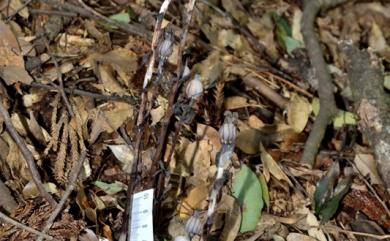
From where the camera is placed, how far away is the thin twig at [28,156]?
1.99 meters

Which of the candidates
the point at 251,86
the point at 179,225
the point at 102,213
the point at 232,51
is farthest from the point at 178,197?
the point at 232,51

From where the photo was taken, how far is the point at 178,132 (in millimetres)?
2051

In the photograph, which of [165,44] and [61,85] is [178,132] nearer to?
[165,44]

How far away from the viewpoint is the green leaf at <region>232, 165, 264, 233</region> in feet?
7.14

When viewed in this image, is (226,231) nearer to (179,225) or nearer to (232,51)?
(179,225)

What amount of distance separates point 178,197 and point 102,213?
272 mm

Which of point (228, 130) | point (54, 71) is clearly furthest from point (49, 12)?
point (228, 130)

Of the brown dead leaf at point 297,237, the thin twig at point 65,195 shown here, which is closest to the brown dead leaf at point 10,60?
the thin twig at point 65,195

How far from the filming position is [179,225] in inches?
83.2

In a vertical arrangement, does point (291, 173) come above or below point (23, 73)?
below

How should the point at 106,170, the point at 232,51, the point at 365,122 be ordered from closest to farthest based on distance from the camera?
the point at 106,170
the point at 365,122
the point at 232,51

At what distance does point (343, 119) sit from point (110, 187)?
1.10 meters

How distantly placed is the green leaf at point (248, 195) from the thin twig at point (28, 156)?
64 centimetres

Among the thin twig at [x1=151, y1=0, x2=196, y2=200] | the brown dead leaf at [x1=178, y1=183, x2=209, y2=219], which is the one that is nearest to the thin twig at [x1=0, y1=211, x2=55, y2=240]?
the thin twig at [x1=151, y1=0, x2=196, y2=200]
